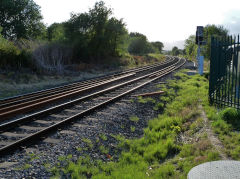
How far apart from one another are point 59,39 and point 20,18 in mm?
19238

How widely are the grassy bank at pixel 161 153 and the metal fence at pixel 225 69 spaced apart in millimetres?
602

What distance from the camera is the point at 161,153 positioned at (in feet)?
17.9

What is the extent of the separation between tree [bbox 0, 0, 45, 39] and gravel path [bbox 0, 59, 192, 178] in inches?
1315

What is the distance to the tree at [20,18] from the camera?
38.8m

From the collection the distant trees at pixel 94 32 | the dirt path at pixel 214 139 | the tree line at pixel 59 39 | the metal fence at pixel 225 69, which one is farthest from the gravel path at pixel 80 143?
the distant trees at pixel 94 32

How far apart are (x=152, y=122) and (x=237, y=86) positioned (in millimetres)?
2555

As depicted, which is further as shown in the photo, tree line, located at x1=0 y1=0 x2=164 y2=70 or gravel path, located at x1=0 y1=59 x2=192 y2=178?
tree line, located at x1=0 y1=0 x2=164 y2=70

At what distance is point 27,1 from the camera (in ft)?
136

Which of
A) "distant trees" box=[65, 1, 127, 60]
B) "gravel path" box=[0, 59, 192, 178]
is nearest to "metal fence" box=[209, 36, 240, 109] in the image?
"gravel path" box=[0, 59, 192, 178]

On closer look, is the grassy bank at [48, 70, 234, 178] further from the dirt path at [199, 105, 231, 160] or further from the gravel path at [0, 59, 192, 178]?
the gravel path at [0, 59, 192, 178]

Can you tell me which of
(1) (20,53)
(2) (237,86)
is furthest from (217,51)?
(1) (20,53)

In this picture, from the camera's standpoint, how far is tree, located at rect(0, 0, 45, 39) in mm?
38750

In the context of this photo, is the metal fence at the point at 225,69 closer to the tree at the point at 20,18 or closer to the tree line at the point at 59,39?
the tree line at the point at 59,39

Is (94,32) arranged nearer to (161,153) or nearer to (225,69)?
(225,69)
